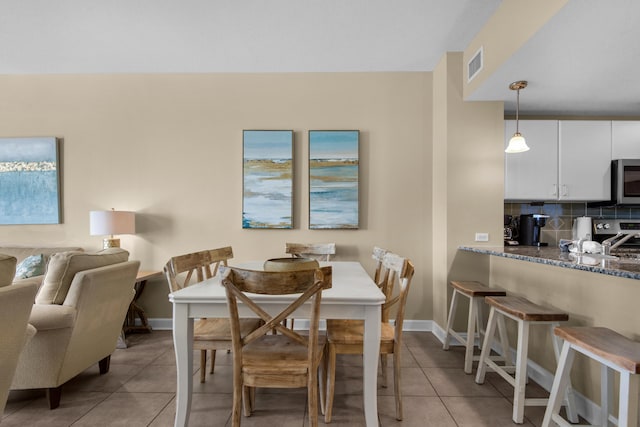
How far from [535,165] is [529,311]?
1900 millimetres

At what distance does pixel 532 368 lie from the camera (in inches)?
88.7

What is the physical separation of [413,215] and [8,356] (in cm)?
307

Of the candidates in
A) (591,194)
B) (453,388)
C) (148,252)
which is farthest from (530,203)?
(148,252)

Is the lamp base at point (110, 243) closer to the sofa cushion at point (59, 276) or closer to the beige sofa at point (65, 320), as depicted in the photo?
the beige sofa at point (65, 320)

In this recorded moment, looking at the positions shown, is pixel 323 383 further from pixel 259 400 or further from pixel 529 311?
pixel 529 311

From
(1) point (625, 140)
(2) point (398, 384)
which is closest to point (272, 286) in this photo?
(2) point (398, 384)

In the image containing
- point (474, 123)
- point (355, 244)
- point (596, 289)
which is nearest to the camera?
point (596, 289)

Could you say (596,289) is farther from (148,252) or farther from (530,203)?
(148,252)

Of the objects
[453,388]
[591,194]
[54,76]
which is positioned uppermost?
[54,76]

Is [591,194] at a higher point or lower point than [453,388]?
higher

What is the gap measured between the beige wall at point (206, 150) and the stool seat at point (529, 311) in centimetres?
131

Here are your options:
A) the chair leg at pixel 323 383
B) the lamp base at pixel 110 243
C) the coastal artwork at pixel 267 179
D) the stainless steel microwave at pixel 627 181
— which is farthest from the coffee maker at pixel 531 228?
the lamp base at pixel 110 243

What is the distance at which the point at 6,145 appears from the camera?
335 cm

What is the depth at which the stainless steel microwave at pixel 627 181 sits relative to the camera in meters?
3.04
